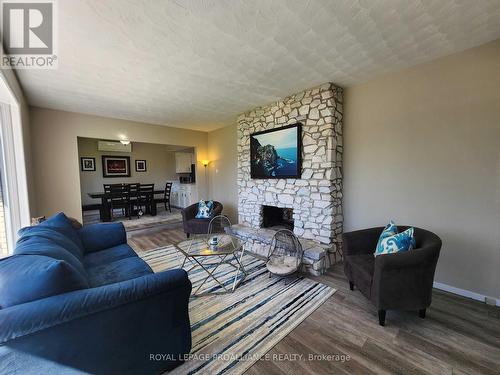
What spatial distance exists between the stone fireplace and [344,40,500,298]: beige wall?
0.39m

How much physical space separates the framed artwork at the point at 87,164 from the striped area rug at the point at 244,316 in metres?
5.67

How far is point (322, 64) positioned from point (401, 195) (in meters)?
1.99

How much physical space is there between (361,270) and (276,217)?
7.99ft

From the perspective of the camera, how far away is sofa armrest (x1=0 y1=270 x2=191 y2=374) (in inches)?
40.6

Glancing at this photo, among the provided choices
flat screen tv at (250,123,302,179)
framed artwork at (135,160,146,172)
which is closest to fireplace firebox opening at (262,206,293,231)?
flat screen tv at (250,123,302,179)

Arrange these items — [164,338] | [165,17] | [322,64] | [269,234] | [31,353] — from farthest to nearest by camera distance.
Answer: [269,234], [322,64], [165,17], [164,338], [31,353]

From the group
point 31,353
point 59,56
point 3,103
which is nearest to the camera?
point 31,353

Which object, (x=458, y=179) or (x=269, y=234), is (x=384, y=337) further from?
(x=269, y=234)

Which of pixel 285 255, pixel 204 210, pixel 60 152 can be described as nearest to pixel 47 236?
pixel 285 255

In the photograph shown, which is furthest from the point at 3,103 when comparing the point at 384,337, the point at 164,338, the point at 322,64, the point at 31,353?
the point at 384,337

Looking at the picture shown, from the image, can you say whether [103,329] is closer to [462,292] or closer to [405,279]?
[405,279]

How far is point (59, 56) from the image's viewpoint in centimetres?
229

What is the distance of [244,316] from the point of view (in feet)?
6.88

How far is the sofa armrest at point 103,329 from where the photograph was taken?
103 cm
